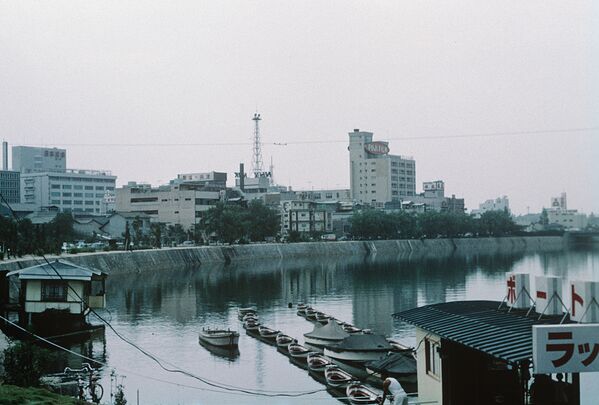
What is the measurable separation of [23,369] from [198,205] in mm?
95294

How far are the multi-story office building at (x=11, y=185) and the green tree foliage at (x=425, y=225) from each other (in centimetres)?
6141

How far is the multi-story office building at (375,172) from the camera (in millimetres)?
162000

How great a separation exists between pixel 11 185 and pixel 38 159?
24803mm

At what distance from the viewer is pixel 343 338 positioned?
103ft

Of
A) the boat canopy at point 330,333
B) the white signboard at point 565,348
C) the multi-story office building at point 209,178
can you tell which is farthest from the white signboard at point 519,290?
the multi-story office building at point 209,178

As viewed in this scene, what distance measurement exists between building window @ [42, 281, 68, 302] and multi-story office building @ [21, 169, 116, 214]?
97560mm

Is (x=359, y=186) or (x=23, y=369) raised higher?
(x=359, y=186)

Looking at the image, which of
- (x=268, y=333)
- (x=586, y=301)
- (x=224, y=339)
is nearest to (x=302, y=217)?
(x=268, y=333)

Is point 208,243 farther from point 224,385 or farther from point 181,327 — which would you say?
point 224,385

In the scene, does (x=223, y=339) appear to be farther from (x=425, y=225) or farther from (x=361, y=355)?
(x=425, y=225)

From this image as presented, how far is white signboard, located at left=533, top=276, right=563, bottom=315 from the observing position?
12.2 meters

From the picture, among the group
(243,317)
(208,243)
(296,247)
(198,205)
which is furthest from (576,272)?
(198,205)

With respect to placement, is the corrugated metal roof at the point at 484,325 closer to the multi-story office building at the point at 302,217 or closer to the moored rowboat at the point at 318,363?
the moored rowboat at the point at 318,363

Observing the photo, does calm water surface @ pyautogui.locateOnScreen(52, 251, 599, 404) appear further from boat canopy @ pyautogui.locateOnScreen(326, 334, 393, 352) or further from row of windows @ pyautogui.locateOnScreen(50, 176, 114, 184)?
row of windows @ pyautogui.locateOnScreen(50, 176, 114, 184)
